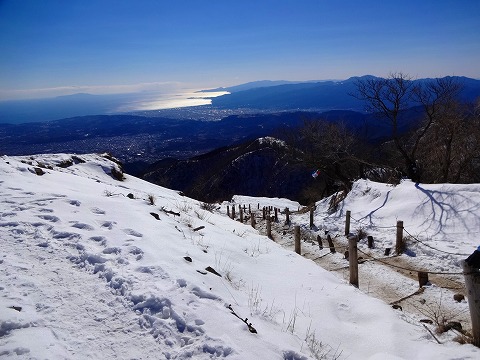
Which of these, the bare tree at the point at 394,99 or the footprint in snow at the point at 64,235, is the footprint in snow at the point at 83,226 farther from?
the bare tree at the point at 394,99

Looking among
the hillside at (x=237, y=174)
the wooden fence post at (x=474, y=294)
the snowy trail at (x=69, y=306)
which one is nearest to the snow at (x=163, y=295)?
the snowy trail at (x=69, y=306)

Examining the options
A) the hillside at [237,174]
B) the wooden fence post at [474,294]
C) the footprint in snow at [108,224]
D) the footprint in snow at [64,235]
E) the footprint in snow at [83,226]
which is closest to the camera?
the wooden fence post at [474,294]

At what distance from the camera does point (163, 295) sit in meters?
4.11

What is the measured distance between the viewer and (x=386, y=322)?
4.98 meters

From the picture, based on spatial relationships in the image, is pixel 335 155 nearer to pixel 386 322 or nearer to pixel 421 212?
pixel 421 212

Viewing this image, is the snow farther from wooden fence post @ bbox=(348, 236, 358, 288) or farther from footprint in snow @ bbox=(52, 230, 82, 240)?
wooden fence post @ bbox=(348, 236, 358, 288)

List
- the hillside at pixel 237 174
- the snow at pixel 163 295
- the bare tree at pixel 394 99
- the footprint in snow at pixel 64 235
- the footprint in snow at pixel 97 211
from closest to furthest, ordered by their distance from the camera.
A: 1. the snow at pixel 163 295
2. the footprint in snow at pixel 64 235
3. the footprint in snow at pixel 97 211
4. the bare tree at pixel 394 99
5. the hillside at pixel 237 174

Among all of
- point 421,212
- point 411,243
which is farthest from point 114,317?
point 421,212

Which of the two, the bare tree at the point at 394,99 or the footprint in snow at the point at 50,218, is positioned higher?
the bare tree at the point at 394,99

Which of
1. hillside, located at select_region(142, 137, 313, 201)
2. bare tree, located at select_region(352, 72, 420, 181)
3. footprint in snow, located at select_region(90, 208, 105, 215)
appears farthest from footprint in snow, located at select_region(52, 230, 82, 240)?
hillside, located at select_region(142, 137, 313, 201)

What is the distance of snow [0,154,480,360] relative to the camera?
3.38 m

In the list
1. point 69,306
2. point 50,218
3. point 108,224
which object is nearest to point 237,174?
point 108,224

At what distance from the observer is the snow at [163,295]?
338 centimetres

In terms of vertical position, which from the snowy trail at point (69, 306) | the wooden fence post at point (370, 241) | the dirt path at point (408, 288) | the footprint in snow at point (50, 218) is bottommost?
the wooden fence post at point (370, 241)
